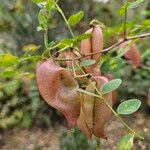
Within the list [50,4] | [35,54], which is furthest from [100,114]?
[35,54]

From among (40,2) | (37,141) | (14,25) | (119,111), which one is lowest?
(37,141)

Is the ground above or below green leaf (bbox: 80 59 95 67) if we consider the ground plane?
below

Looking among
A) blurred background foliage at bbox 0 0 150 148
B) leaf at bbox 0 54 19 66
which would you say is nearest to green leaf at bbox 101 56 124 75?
leaf at bbox 0 54 19 66

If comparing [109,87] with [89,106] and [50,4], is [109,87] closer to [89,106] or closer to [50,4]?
[89,106]

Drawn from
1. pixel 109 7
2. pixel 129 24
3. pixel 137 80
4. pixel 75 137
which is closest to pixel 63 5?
pixel 109 7

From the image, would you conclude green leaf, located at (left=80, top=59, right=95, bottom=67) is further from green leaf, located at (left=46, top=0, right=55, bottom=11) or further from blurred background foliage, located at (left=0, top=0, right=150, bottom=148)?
blurred background foliage, located at (left=0, top=0, right=150, bottom=148)

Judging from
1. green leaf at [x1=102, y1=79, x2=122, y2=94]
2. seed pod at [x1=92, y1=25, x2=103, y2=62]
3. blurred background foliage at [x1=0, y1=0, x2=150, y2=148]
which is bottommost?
blurred background foliage at [x1=0, y1=0, x2=150, y2=148]

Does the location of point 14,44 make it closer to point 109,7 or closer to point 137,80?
point 109,7

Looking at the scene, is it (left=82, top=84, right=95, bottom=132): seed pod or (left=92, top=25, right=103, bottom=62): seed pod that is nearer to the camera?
(left=82, top=84, right=95, bottom=132): seed pod
